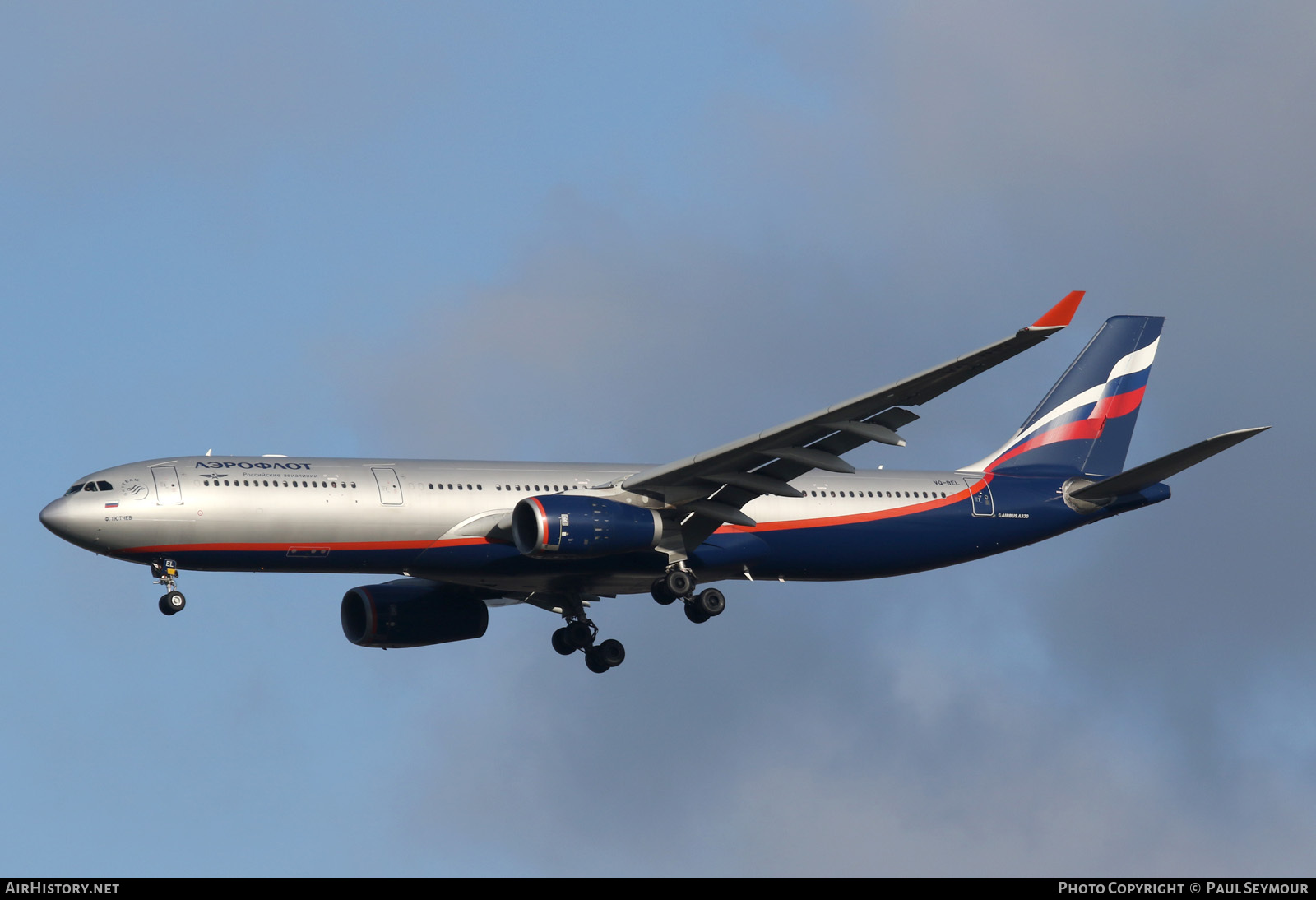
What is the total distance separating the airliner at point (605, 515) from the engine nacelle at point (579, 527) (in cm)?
5

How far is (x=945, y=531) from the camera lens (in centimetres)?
5616

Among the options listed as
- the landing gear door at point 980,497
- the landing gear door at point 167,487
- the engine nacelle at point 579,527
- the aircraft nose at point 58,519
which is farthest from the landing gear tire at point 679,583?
the aircraft nose at point 58,519

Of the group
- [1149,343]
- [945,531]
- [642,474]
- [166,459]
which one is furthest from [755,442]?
[1149,343]

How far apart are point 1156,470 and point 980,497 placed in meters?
5.57

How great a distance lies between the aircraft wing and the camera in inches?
1750

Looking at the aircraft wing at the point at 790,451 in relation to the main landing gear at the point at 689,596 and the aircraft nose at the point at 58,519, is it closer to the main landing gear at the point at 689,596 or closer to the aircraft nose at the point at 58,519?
the main landing gear at the point at 689,596

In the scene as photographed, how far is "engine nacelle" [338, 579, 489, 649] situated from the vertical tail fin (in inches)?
628

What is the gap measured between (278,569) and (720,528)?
12128 mm

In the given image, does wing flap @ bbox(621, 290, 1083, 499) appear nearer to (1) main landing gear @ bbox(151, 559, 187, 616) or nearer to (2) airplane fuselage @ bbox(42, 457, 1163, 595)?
(2) airplane fuselage @ bbox(42, 457, 1163, 595)

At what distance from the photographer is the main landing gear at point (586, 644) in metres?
57.3

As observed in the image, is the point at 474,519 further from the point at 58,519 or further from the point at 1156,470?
the point at 1156,470

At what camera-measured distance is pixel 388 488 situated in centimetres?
5031

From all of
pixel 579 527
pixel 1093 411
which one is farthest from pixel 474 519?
pixel 1093 411
